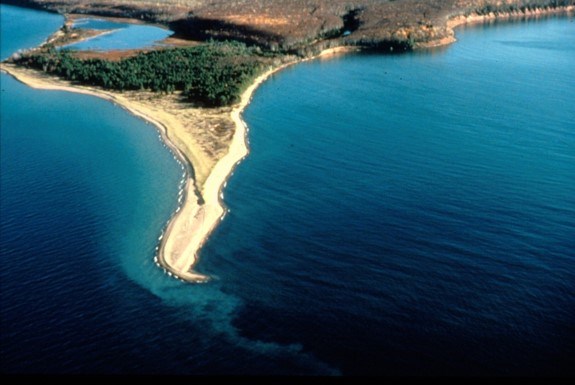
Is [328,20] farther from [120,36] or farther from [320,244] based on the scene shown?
[320,244]

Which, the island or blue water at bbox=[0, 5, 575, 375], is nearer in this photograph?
blue water at bbox=[0, 5, 575, 375]

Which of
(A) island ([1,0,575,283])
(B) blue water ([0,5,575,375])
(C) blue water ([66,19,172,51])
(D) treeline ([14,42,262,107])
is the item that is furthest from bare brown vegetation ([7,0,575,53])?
(B) blue water ([0,5,575,375])

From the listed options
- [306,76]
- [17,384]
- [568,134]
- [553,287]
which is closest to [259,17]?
[306,76]

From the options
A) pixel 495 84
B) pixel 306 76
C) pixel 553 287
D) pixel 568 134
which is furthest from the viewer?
pixel 306 76

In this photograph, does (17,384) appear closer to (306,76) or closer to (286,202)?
(286,202)

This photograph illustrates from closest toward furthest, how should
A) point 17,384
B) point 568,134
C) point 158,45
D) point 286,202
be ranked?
point 17,384 < point 286,202 < point 568,134 < point 158,45

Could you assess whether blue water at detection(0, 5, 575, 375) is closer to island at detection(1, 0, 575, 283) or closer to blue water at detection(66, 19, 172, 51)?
island at detection(1, 0, 575, 283)
